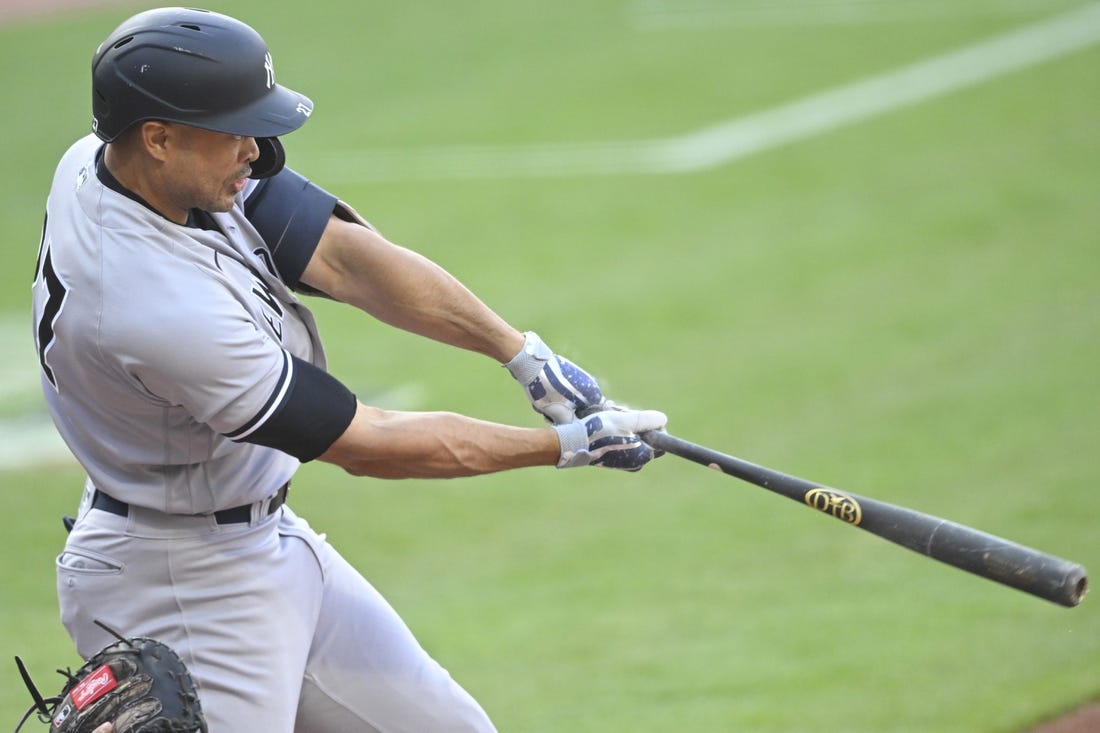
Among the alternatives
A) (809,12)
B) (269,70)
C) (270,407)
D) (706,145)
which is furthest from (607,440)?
(809,12)

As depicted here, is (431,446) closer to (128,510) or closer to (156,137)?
(128,510)

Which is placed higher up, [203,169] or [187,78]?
[187,78]

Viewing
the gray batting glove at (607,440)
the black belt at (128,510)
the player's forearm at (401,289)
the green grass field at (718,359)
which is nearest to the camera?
the black belt at (128,510)

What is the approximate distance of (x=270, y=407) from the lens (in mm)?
3219

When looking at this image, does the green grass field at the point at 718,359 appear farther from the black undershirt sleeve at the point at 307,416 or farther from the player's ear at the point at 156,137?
the player's ear at the point at 156,137

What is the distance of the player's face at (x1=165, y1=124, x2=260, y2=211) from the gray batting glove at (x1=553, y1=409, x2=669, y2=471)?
3.12 feet

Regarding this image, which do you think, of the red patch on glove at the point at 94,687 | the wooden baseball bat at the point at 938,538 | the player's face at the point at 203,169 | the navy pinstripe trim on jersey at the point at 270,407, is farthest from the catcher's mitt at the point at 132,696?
the wooden baseball bat at the point at 938,538

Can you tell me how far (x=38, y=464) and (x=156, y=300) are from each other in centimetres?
A: 616

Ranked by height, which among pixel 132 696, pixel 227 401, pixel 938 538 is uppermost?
pixel 938 538

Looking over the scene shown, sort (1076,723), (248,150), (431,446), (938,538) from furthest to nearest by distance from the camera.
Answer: (1076,723), (938,538), (431,446), (248,150)

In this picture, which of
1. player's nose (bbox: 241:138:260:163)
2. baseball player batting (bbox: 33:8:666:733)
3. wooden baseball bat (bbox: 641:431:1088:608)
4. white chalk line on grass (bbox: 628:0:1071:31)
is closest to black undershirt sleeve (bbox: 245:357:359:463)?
baseball player batting (bbox: 33:8:666:733)

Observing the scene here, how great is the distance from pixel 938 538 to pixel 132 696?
184 centimetres

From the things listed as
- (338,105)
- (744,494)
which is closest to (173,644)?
(744,494)

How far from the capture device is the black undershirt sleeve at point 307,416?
10.7 feet
